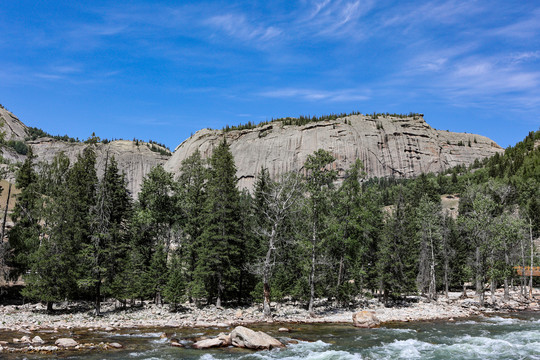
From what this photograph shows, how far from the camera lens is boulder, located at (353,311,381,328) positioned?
27.5 metres

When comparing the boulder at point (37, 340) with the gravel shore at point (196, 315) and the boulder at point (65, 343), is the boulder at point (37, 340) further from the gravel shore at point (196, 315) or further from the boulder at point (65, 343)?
the gravel shore at point (196, 315)

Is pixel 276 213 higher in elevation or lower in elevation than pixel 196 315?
higher

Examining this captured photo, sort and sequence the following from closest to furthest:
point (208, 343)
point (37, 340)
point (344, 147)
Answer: point (37, 340), point (208, 343), point (344, 147)

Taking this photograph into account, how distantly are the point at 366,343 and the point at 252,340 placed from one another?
6530mm

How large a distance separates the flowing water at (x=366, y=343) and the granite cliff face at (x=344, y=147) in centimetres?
14252

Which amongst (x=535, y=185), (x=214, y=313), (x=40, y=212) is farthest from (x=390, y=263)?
(x=535, y=185)

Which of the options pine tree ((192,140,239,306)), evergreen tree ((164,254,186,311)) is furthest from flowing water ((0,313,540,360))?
pine tree ((192,140,239,306))

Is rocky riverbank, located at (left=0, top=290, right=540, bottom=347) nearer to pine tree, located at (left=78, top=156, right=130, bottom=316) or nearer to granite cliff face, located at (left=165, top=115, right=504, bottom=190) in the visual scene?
pine tree, located at (left=78, top=156, right=130, bottom=316)

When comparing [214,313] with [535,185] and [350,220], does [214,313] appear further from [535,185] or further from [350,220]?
[535,185]

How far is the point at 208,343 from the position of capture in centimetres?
2020

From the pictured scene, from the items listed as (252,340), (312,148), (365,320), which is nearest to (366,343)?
(365,320)

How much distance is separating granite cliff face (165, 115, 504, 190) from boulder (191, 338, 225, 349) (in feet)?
486

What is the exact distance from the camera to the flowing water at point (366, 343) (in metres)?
18.4

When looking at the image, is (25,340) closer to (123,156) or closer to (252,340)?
(252,340)
